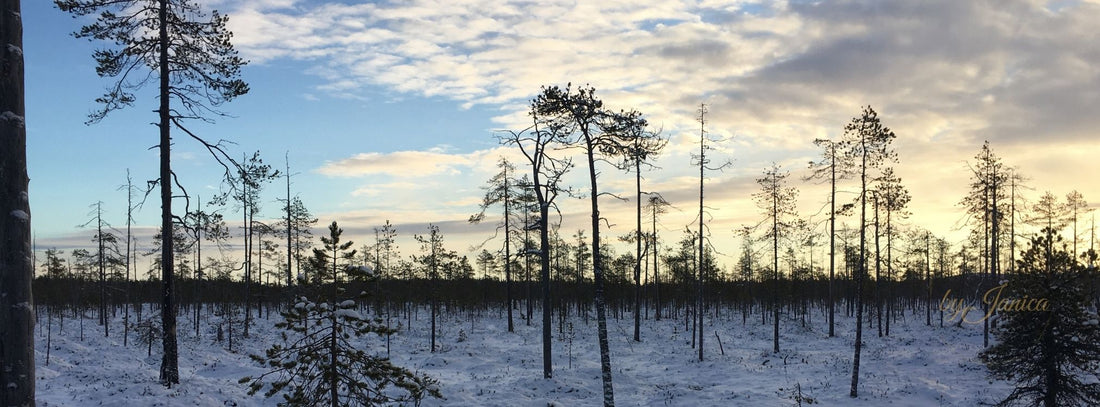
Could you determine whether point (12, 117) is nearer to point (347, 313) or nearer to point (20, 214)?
point (20, 214)

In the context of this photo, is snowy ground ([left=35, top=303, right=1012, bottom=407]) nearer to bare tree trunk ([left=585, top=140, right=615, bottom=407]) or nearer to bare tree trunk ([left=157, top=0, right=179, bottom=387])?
bare tree trunk ([left=157, top=0, right=179, bottom=387])

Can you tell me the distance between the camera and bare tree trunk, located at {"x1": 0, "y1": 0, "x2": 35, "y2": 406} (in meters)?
4.42

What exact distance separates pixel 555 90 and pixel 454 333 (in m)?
32.5

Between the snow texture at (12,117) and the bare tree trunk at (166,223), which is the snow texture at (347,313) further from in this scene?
the bare tree trunk at (166,223)

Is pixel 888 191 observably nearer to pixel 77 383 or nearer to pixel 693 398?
pixel 693 398

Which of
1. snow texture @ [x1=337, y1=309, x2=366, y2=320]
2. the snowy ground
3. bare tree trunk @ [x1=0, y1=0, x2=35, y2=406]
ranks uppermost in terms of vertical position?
bare tree trunk @ [x1=0, y1=0, x2=35, y2=406]

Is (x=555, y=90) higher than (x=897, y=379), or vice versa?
(x=555, y=90)

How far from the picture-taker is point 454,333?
47906mm

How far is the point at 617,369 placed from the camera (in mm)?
29734

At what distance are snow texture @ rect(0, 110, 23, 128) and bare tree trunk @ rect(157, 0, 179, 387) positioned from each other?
44.8 ft

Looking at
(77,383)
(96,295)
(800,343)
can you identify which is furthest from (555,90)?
(96,295)

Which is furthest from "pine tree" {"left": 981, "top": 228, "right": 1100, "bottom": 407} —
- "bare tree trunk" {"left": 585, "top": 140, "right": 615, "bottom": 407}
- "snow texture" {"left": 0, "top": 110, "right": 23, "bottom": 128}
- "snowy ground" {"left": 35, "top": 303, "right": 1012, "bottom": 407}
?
"snow texture" {"left": 0, "top": 110, "right": 23, "bottom": 128}

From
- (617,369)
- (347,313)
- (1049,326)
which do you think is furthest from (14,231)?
(617,369)

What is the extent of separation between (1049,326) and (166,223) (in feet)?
86.1
